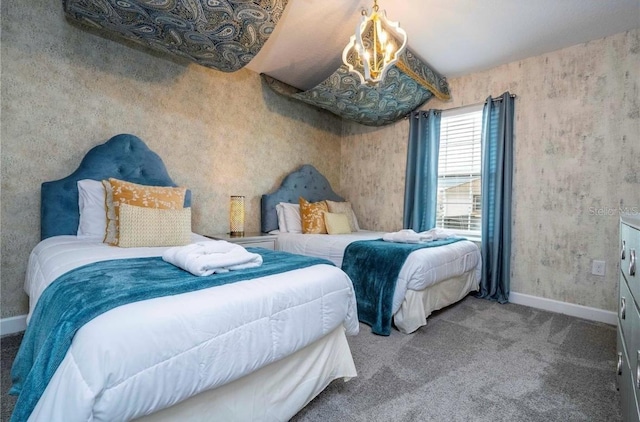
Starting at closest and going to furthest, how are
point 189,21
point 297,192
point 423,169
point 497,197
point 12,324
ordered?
point 189,21, point 12,324, point 497,197, point 423,169, point 297,192

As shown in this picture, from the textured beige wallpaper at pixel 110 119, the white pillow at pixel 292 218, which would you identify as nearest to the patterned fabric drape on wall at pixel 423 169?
the white pillow at pixel 292 218

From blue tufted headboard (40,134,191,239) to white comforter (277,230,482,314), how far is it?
113 cm

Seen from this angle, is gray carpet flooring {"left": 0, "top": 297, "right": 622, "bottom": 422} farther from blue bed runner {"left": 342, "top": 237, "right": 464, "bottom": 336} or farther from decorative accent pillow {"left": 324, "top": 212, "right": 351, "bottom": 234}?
decorative accent pillow {"left": 324, "top": 212, "right": 351, "bottom": 234}

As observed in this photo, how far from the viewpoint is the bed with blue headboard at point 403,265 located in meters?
2.29

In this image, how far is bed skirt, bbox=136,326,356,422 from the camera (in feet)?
3.43

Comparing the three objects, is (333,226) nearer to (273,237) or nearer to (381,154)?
(273,237)

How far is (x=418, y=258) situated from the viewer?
2.31 metres

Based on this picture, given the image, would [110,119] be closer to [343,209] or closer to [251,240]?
[251,240]

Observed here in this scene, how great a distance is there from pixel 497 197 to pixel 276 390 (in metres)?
2.88

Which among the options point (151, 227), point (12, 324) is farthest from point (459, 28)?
point (12, 324)

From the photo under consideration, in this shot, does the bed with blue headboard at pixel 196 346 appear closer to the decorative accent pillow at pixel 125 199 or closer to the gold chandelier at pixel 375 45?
the decorative accent pillow at pixel 125 199

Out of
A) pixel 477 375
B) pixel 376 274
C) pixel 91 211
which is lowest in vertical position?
pixel 477 375

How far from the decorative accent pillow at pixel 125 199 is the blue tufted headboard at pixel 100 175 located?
19 centimetres

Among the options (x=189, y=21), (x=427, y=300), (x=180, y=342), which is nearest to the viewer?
(x=180, y=342)
